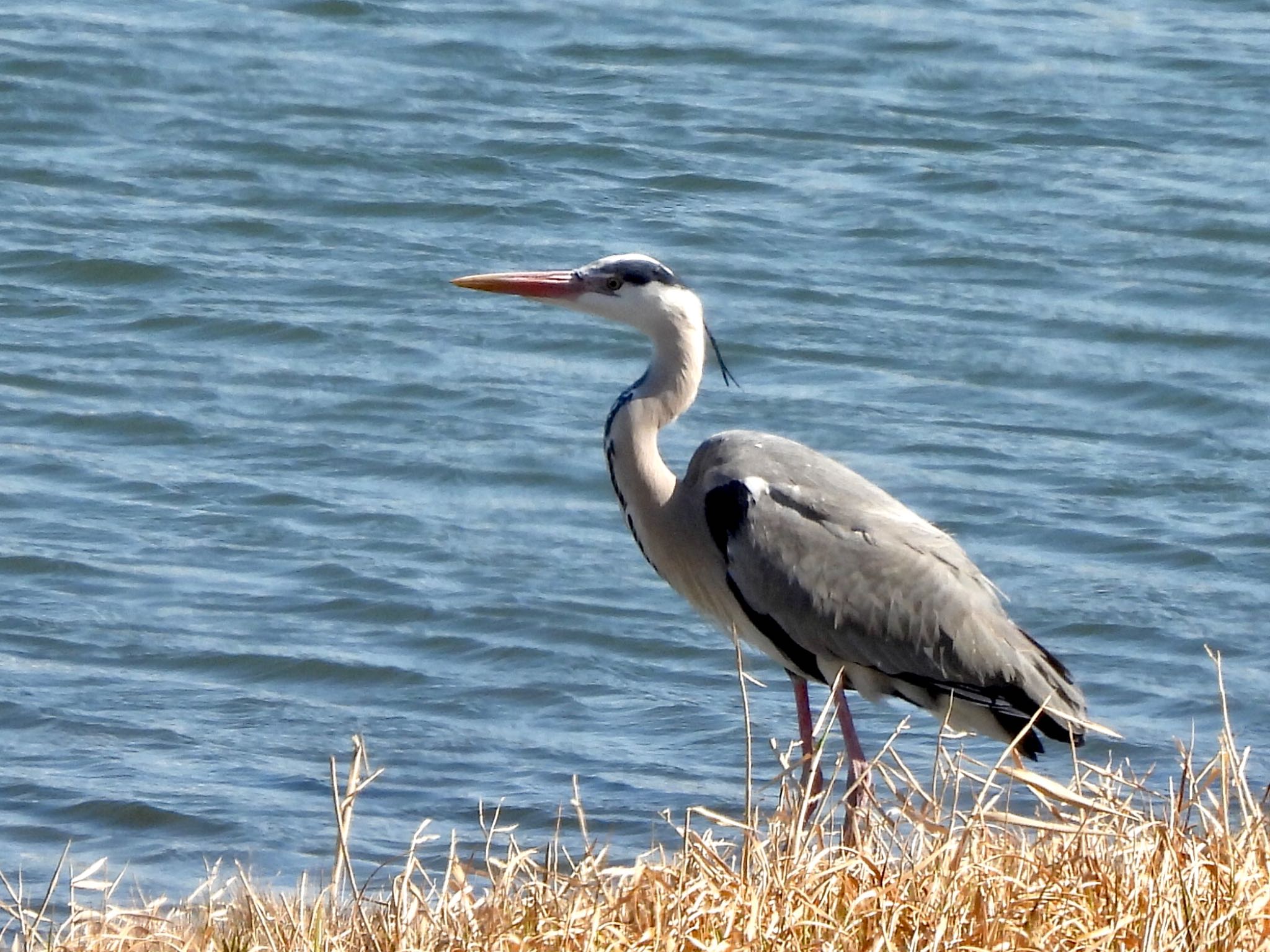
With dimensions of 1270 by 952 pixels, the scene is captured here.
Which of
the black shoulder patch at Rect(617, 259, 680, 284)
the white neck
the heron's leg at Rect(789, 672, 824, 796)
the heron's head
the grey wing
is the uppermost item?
the black shoulder patch at Rect(617, 259, 680, 284)

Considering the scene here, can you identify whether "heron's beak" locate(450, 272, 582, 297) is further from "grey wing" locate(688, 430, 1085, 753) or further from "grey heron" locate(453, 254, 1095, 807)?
"grey wing" locate(688, 430, 1085, 753)

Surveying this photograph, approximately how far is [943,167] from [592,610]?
4406 millimetres

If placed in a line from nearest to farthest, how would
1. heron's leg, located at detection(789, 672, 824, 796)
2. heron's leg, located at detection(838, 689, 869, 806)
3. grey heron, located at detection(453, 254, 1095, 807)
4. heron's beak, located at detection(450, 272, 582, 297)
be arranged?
heron's leg, located at detection(838, 689, 869, 806) → heron's leg, located at detection(789, 672, 824, 796) → grey heron, located at detection(453, 254, 1095, 807) → heron's beak, located at detection(450, 272, 582, 297)

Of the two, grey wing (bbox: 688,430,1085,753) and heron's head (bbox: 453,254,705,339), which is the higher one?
heron's head (bbox: 453,254,705,339)

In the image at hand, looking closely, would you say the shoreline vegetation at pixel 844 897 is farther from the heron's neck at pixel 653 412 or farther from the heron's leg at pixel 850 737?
the heron's neck at pixel 653 412

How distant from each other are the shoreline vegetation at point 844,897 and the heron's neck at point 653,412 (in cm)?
225

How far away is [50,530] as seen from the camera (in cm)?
729

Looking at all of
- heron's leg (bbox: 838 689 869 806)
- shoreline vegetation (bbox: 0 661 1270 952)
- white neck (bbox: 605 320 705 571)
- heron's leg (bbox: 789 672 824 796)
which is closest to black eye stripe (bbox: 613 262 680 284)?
white neck (bbox: 605 320 705 571)

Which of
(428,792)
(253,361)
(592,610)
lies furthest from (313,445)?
(428,792)

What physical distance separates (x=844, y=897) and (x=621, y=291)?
2814 mm

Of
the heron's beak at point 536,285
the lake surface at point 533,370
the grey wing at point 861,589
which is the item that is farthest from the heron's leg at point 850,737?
the heron's beak at point 536,285

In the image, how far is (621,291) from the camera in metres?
5.99

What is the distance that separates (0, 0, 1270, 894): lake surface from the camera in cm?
626

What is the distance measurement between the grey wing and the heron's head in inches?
14.8
